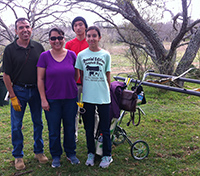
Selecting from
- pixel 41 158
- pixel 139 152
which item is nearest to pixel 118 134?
pixel 139 152

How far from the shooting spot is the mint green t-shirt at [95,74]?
2959 mm

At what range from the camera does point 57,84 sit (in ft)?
9.50

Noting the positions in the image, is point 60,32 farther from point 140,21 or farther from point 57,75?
point 140,21

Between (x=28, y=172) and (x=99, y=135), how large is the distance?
123 centimetres

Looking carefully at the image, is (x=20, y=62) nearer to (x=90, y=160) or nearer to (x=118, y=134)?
(x=90, y=160)

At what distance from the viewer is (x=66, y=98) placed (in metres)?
2.99

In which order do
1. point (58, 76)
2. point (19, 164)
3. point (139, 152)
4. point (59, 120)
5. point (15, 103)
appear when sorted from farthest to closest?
1. point (139, 152)
2. point (19, 164)
3. point (59, 120)
4. point (15, 103)
5. point (58, 76)

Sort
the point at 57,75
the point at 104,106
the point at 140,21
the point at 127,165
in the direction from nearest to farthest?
the point at 57,75 < the point at 104,106 < the point at 127,165 < the point at 140,21


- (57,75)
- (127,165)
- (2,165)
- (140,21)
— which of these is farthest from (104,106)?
(140,21)

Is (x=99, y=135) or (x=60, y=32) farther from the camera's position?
(x=99, y=135)

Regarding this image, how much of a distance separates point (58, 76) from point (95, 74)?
0.52m

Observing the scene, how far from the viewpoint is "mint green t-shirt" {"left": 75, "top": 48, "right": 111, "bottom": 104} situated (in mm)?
2959

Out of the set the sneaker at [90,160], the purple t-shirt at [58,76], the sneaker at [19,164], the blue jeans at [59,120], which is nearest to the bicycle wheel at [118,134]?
the sneaker at [90,160]

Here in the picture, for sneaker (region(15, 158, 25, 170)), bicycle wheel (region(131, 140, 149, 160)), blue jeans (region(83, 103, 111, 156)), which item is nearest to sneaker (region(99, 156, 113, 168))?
blue jeans (region(83, 103, 111, 156))
